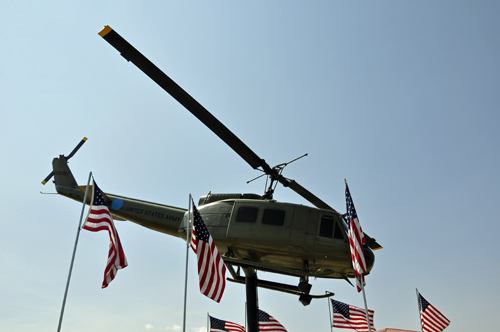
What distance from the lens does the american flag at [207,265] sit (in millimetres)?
9281

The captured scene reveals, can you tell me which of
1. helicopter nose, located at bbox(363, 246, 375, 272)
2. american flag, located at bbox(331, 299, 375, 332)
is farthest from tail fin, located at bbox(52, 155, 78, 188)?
american flag, located at bbox(331, 299, 375, 332)

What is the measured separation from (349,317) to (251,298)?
664cm

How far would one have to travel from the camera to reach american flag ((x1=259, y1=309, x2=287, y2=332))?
18.0 metres

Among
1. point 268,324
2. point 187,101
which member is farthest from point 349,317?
point 187,101

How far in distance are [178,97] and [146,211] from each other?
5.67m

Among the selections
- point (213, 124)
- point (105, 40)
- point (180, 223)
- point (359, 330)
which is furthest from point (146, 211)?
point (359, 330)

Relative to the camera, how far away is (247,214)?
12398mm

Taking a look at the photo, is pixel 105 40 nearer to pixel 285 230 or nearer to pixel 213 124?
pixel 213 124

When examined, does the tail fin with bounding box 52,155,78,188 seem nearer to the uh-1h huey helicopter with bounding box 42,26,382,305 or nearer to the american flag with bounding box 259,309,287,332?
the uh-1h huey helicopter with bounding box 42,26,382,305

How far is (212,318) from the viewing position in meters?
19.4

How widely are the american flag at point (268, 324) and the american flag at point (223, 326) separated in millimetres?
1537

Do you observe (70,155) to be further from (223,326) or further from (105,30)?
(223,326)

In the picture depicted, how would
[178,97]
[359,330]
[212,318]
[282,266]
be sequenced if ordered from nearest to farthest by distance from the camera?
[178,97], [282,266], [359,330], [212,318]

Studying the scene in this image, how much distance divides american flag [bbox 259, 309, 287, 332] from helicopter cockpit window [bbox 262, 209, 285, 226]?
26.6ft
